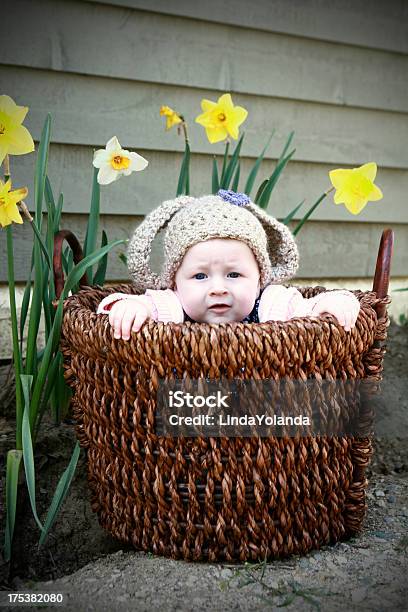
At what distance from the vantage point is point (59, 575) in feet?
4.38

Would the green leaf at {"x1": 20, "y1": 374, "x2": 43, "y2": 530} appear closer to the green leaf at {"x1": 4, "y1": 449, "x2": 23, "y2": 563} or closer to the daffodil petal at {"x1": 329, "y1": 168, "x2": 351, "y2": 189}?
the green leaf at {"x1": 4, "y1": 449, "x2": 23, "y2": 563}

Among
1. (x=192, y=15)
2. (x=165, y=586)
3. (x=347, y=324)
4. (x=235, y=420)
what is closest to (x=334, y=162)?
(x=192, y=15)

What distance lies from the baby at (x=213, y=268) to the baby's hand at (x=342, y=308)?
0.07ft

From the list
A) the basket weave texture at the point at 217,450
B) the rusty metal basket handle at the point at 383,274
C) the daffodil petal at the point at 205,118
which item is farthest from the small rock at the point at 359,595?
the daffodil petal at the point at 205,118

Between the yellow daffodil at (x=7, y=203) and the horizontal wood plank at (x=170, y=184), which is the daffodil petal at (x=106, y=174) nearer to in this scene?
the yellow daffodil at (x=7, y=203)

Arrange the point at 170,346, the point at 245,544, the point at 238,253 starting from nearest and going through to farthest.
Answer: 1. the point at 170,346
2. the point at 245,544
3. the point at 238,253

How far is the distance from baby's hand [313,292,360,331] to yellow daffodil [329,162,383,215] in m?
0.38

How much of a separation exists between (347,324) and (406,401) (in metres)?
1.11

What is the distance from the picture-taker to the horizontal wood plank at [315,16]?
7.50 feet

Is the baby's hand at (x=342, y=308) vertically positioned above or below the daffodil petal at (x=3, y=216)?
below

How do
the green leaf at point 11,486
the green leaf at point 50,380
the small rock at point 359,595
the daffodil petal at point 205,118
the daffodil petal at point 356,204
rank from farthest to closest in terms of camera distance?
the daffodil petal at point 205,118 → the daffodil petal at point 356,204 → the green leaf at point 50,380 → the green leaf at point 11,486 → the small rock at point 359,595

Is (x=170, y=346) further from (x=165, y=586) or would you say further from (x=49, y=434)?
(x=49, y=434)

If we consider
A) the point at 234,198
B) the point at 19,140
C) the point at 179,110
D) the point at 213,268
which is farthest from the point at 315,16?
the point at 19,140
